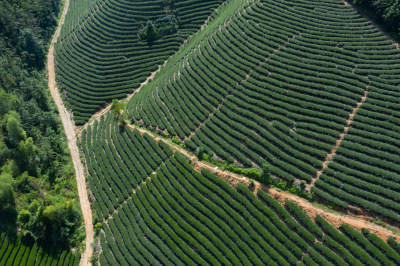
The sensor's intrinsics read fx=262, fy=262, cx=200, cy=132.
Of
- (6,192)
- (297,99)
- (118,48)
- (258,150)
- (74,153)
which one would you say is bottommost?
(74,153)

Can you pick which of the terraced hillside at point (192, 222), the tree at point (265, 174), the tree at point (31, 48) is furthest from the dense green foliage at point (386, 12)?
the tree at point (31, 48)

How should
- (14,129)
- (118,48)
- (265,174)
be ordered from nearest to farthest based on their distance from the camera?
(265,174) → (14,129) → (118,48)

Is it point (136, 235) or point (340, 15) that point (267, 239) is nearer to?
point (136, 235)

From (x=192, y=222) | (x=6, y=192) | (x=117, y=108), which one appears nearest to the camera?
(x=192, y=222)

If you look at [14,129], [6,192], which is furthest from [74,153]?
[6,192]

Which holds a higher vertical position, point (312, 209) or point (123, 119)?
point (312, 209)

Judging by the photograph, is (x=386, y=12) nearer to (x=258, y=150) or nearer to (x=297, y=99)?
(x=297, y=99)

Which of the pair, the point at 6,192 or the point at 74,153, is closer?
the point at 6,192

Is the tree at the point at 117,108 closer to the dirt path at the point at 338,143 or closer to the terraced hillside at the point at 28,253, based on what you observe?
the terraced hillside at the point at 28,253
